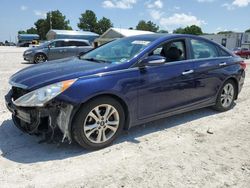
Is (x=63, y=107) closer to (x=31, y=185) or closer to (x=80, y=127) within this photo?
(x=80, y=127)

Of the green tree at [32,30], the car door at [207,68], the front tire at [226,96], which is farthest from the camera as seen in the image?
the green tree at [32,30]

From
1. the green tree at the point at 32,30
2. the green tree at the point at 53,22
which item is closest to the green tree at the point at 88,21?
the green tree at the point at 53,22

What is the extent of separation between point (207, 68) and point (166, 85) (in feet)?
3.83

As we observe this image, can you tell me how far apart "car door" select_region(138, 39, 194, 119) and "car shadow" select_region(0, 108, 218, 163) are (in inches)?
16.0

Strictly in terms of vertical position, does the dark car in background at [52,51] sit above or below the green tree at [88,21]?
below

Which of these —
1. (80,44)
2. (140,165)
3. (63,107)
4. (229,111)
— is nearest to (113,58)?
(63,107)

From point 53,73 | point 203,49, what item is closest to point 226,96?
point 203,49

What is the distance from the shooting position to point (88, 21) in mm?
99312

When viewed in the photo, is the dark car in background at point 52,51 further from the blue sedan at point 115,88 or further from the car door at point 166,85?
the car door at point 166,85

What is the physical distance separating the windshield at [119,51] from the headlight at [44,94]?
0.96 m

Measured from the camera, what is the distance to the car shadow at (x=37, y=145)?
12.1ft

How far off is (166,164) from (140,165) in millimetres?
328

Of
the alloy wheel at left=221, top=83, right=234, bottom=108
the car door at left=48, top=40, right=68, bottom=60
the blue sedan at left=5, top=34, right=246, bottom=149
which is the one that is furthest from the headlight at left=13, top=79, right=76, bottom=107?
the car door at left=48, top=40, right=68, bottom=60

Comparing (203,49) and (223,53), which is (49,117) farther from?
(223,53)
